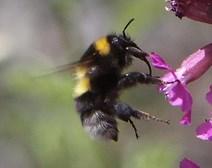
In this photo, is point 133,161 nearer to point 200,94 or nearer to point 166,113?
point 166,113

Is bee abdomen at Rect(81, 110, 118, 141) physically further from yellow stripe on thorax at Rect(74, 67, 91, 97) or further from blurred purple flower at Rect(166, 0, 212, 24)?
blurred purple flower at Rect(166, 0, 212, 24)

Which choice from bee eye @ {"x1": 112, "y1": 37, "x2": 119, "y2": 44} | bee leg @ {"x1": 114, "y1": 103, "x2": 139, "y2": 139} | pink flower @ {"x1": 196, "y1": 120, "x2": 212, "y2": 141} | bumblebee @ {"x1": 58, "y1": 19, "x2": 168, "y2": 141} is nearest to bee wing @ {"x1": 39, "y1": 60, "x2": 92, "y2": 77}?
bumblebee @ {"x1": 58, "y1": 19, "x2": 168, "y2": 141}

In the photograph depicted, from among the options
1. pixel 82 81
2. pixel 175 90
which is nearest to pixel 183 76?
pixel 175 90

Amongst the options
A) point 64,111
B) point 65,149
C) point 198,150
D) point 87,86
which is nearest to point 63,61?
point 64,111

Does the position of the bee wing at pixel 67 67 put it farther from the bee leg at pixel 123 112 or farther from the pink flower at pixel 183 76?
the pink flower at pixel 183 76

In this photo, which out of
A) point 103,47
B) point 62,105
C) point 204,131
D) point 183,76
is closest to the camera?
point 204,131

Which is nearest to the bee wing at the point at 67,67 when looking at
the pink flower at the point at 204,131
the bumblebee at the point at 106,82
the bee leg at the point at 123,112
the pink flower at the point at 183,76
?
the bumblebee at the point at 106,82

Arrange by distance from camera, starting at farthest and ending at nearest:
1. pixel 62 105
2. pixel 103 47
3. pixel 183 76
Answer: pixel 62 105
pixel 103 47
pixel 183 76

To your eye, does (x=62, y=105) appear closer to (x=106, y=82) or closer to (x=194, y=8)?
(x=106, y=82)
